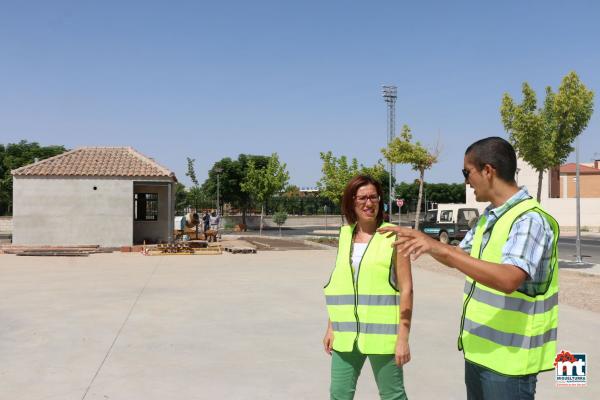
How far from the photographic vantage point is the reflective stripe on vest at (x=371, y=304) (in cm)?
291

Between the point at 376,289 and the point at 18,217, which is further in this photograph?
the point at 18,217

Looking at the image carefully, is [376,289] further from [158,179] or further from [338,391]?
[158,179]

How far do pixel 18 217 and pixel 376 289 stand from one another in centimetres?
2311

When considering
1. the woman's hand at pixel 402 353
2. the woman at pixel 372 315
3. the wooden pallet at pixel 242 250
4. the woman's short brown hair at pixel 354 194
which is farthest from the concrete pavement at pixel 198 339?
the wooden pallet at pixel 242 250

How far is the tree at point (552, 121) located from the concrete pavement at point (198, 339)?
15.9 feet

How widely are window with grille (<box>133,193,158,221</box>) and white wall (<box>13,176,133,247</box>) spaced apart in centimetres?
250

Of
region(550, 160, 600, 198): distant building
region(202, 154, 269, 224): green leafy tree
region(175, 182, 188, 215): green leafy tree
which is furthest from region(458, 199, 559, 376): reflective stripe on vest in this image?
region(550, 160, 600, 198): distant building

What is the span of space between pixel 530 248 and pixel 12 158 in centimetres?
5393

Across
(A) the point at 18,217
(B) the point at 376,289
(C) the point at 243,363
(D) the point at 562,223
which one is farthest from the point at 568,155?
(D) the point at 562,223

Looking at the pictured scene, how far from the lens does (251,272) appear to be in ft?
45.3

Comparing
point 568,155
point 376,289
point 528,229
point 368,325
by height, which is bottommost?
point 368,325

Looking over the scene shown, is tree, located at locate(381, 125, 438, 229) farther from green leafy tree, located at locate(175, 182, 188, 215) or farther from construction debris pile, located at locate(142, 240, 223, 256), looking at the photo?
green leafy tree, located at locate(175, 182, 188, 215)

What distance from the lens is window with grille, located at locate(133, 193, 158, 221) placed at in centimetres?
2555

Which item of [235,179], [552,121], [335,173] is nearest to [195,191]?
[235,179]
